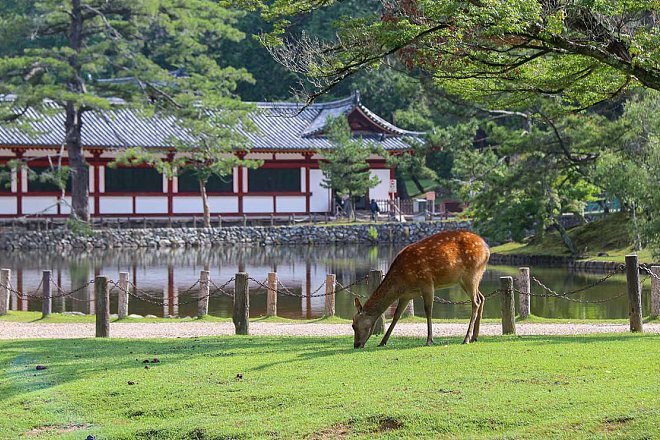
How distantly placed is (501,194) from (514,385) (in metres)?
28.7

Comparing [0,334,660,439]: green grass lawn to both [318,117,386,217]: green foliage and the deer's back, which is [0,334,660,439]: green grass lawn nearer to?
the deer's back

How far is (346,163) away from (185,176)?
843cm

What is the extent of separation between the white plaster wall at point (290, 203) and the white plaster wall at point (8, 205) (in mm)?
13567

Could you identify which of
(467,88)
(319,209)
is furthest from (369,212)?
(467,88)

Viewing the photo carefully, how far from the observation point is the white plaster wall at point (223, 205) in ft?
188

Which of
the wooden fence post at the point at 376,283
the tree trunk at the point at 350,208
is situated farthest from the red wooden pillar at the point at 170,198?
the wooden fence post at the point at 376,283

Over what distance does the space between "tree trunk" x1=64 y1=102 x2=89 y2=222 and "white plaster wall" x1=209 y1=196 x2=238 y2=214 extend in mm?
7575

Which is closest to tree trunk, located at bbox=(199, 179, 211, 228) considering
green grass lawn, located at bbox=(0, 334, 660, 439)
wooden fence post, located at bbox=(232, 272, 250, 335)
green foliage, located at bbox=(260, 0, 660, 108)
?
green foliage, located at bbox=(260, 0, 660, 108)

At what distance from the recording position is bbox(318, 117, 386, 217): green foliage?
5525 centimetres

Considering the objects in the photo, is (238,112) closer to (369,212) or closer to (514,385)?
(369,212)

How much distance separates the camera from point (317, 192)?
59.1 m

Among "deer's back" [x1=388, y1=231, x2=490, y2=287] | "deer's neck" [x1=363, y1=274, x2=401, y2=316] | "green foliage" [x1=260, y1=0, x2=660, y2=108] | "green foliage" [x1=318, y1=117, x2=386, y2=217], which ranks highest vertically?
"green foliage" [x1=318, y1=117, x2=386, y2=217]

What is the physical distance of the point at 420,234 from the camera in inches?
2203

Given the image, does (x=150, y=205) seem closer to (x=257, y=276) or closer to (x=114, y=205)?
(x=114, y=205)
